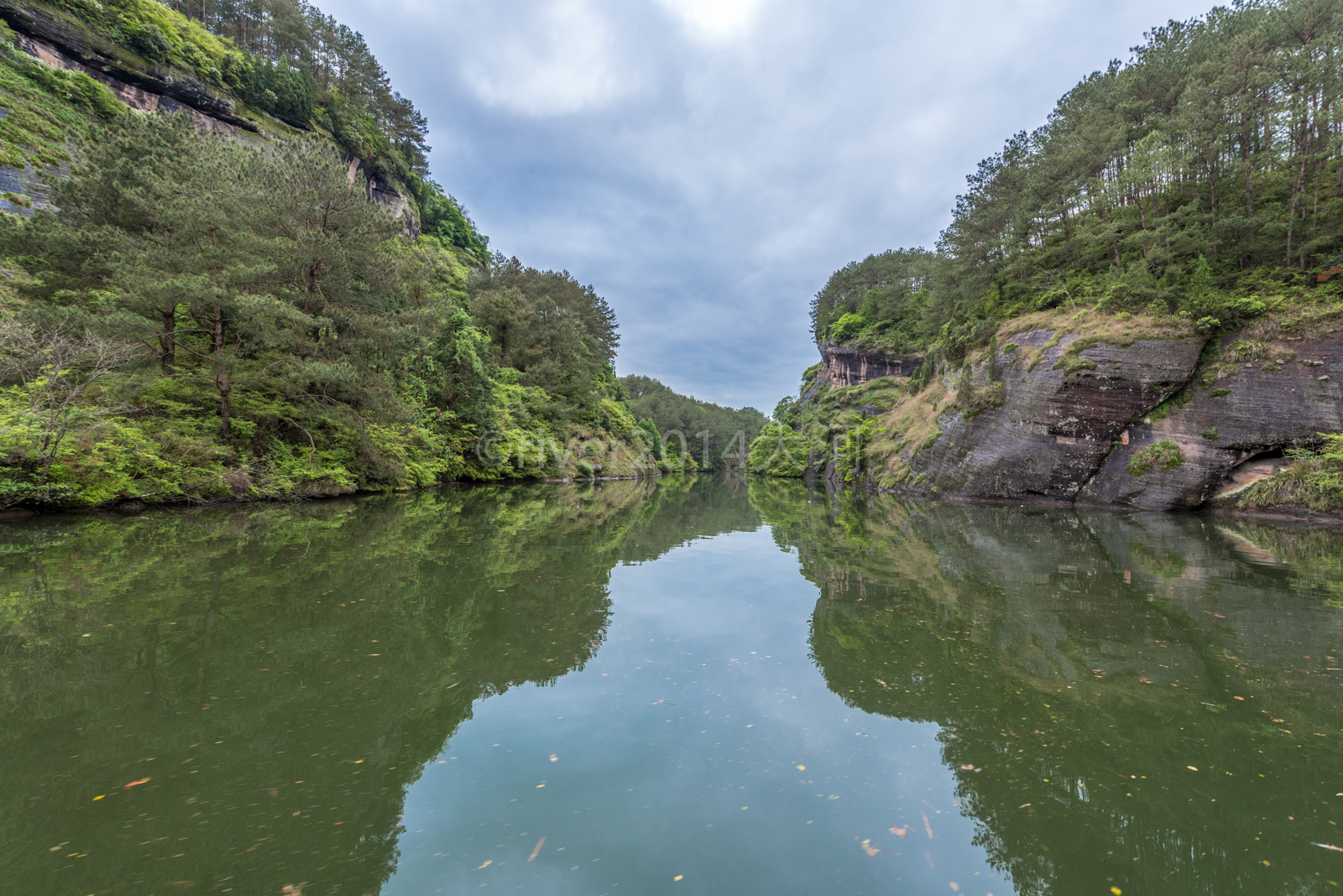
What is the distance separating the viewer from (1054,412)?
70.6 feet

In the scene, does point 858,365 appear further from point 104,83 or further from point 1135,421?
point 104,83

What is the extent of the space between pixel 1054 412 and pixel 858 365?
37.3 metres

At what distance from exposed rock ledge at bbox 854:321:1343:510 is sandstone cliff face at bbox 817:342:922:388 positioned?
28776 mm

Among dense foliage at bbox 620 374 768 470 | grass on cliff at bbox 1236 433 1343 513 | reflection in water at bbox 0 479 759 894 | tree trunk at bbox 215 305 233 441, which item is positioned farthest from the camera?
dense foliage at bbox 620 374 768 470

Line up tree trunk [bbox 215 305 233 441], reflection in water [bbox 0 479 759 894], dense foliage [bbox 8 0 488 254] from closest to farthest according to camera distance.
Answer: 1. reflection in water [bbox 0 479 759 894]
2. tree trunk [bbox 215 305 233 441]
3. dense foliage [bbox 8 0 488 254]

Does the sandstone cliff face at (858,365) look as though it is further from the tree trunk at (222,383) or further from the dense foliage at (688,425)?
the tree trunk at (222,383)

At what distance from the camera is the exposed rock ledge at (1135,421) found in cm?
1698

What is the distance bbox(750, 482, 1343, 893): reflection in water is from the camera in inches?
109

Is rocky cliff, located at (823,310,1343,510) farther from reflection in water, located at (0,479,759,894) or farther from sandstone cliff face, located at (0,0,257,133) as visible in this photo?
sandstone cliff face, located at (0,0,257,133)

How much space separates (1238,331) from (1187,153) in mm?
7998

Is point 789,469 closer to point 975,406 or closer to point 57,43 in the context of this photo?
point 975,406

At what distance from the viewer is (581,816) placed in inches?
118

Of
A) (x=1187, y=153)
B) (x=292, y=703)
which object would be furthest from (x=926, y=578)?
(x=1187, y=153)

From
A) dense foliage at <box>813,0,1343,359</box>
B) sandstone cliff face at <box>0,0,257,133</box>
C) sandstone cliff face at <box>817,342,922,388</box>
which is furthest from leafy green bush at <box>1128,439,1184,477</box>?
sandstone cliff face at <box>0,0,257,133</box>
